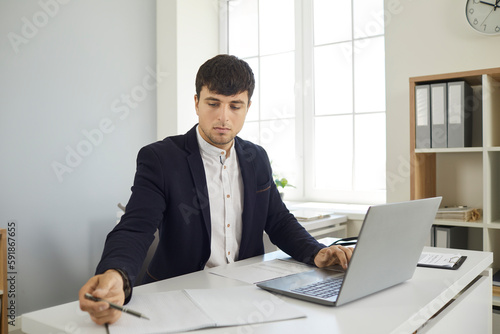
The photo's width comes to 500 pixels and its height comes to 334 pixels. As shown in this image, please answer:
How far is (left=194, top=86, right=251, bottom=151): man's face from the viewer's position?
150cm

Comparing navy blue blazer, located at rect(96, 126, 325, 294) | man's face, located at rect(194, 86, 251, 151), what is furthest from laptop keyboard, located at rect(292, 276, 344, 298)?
man's face, located at rect(194, 86, 251, 151)

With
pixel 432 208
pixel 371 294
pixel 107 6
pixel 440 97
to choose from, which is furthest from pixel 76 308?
pixel 107 6

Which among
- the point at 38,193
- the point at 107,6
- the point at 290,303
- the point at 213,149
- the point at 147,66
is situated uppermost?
the point at 107,6

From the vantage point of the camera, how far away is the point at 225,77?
1489mm

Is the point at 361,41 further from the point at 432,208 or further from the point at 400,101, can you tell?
the point at 432,208

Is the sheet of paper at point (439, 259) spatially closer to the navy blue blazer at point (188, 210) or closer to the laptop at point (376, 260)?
the laptop at point (376, 260)

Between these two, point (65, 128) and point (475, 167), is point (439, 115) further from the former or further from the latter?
point (65, 128)

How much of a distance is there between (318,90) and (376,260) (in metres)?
2.73

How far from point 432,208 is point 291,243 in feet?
1.75

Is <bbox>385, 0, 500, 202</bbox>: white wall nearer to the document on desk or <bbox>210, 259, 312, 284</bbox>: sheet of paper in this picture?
<bbox>210, 259, 312, 284</bbox>: sheet of paper

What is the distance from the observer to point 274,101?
383cm

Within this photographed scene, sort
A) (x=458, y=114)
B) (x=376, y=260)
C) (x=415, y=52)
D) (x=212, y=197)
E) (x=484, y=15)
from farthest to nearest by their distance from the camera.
→ (x=415, y=52)
(x=484, y=15)
(x=458, y=114)
(x=212, y=197)
(x=376, y=260)

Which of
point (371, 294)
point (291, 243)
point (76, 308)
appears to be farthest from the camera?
point (291, 243)

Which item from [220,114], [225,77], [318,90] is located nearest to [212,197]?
[220,114]
